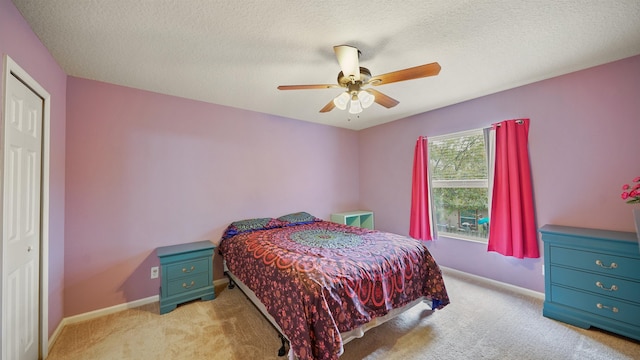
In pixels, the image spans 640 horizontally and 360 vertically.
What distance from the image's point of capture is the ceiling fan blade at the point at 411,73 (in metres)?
1.58

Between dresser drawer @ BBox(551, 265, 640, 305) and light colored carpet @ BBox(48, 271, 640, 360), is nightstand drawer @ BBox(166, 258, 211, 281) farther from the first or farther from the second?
dresser drawer @ BBox(551, 265, 640, 305)

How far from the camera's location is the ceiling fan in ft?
5.42

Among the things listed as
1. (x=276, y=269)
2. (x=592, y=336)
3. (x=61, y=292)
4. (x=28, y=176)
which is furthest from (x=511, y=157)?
(x=61, y=292)

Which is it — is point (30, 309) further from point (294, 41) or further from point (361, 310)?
point (294, 41)

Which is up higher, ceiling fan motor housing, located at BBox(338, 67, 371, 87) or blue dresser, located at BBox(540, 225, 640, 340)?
ceiling fan motor housing, located at BBox(338, 67, 371, 87)

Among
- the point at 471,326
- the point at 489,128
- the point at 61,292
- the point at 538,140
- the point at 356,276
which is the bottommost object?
the point at 471,326

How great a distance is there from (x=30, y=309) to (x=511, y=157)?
4596mm

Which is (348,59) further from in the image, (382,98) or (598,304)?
(598,304)

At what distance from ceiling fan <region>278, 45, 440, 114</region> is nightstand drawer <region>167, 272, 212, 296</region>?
223 cm

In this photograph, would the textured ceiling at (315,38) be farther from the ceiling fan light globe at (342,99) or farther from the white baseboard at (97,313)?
the white baseboard at (97,313)

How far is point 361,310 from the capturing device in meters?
1.69

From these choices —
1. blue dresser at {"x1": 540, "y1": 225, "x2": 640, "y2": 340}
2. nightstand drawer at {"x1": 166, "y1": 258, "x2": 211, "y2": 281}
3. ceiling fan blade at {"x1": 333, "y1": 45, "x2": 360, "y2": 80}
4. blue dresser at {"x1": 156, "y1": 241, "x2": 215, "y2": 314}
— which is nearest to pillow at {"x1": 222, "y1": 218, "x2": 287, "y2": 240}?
blue dresser at {"x1": 156, "y1": 241, "x2": 215, "y2": 314}

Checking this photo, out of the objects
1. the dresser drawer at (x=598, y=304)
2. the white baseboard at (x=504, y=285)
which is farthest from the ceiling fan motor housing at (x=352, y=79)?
the white baseboard at (x=504, y=285)

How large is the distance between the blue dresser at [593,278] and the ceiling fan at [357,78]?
80.6 inches
